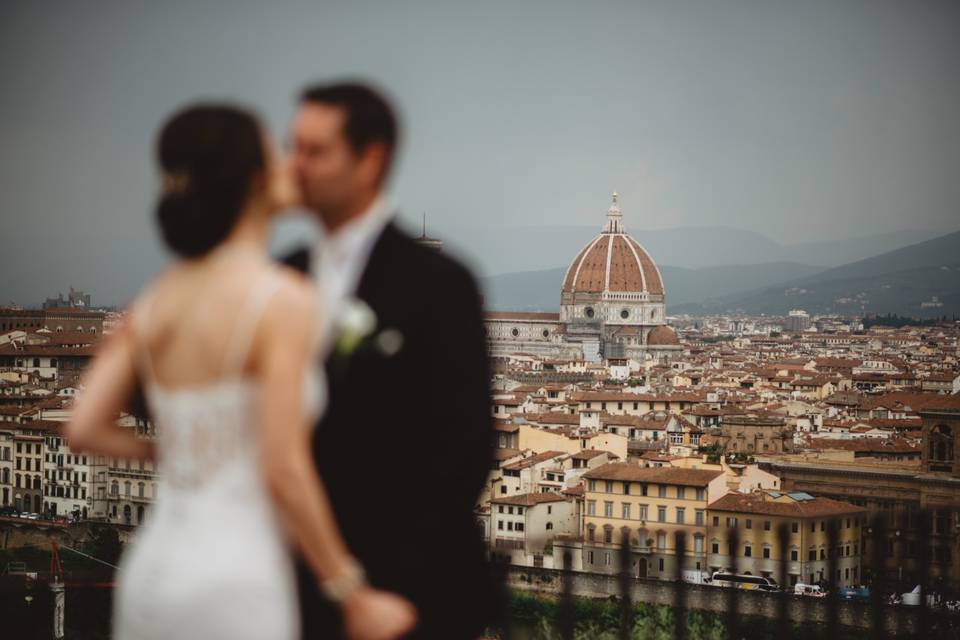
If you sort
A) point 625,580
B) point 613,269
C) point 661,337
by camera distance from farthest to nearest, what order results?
point 613,269
point 661,337
point 625,580

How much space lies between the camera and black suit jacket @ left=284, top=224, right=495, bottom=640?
161 centimetres

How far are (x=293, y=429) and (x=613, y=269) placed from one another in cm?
9284

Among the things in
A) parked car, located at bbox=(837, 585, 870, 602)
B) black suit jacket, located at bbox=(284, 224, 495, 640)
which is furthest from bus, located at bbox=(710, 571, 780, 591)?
black suit jacket, located at bbox=(284, 224, 495, 640)

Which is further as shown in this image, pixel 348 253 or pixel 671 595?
pixel 671 595

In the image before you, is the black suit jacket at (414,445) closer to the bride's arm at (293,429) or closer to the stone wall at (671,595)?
the bride's arm at (293,429)

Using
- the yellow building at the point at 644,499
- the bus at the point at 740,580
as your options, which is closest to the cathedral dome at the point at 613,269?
the yellow building at the point at 644,499

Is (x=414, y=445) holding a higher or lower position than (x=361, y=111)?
lower

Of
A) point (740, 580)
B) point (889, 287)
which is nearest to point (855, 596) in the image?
point (740, 580)

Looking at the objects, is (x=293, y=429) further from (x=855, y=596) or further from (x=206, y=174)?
(x=855, y=596)

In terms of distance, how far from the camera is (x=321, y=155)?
1.61 metres

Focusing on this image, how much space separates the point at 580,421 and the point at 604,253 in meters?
58.3

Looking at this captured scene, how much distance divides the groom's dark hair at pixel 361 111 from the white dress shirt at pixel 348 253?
0.08m

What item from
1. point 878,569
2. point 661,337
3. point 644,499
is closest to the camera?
point 878,569

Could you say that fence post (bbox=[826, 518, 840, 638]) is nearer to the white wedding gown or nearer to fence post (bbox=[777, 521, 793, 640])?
fence post (bbox=[777, 521, 793, 640])
